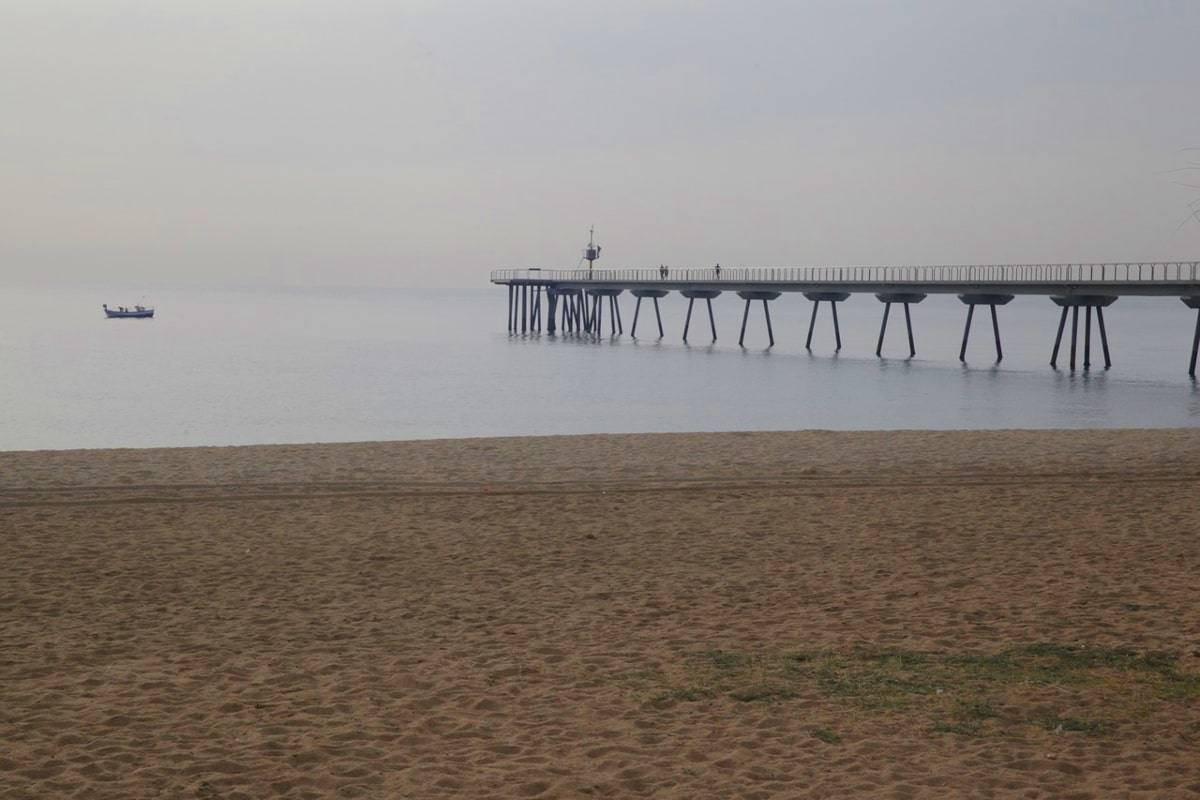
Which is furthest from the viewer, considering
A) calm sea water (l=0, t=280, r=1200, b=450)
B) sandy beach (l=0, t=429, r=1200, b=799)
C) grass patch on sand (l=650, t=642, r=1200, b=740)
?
calm sea water (l=0, t=280, r=1200, b=450)

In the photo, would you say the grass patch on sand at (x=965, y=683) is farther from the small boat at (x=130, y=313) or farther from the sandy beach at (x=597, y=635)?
the small boat at (x=130, y=313)

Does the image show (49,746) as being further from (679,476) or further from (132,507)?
(679,476)

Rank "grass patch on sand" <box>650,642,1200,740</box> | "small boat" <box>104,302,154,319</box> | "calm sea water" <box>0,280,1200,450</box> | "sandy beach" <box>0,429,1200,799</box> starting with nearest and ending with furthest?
"sandy beach" <box>0,429,1200,799</box> < "grass patch on sand" <box>650,642,1200,740</box> < "calm sea water" <box>0,280,1200,450</box> < "small boat" <box>104,302,154,319</box>

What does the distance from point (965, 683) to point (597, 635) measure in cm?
236

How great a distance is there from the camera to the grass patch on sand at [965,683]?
21.6ft

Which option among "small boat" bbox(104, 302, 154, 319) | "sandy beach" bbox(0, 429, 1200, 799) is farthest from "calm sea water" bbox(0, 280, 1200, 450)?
"small boat" bbox(104, 302, 154, 319)

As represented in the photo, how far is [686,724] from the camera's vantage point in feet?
21.3

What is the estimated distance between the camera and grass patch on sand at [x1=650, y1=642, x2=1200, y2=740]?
6.59m

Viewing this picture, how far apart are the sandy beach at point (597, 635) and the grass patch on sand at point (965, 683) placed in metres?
0.02

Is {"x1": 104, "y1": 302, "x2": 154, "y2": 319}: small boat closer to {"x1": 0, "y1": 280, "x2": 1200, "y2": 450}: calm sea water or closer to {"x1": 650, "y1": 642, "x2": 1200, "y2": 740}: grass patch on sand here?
{"x1": 0, "y1": 280, "x2": 1200, "y2": 450}: calm sea water

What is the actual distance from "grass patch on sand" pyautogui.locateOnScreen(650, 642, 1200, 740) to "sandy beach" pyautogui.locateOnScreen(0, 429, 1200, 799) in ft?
0.08

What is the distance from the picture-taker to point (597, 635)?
8.32m

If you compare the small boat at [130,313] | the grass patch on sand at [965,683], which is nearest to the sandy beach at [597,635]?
the grass patch on sand at [965,683]

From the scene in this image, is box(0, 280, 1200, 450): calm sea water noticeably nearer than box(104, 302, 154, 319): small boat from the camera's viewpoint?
Yes
